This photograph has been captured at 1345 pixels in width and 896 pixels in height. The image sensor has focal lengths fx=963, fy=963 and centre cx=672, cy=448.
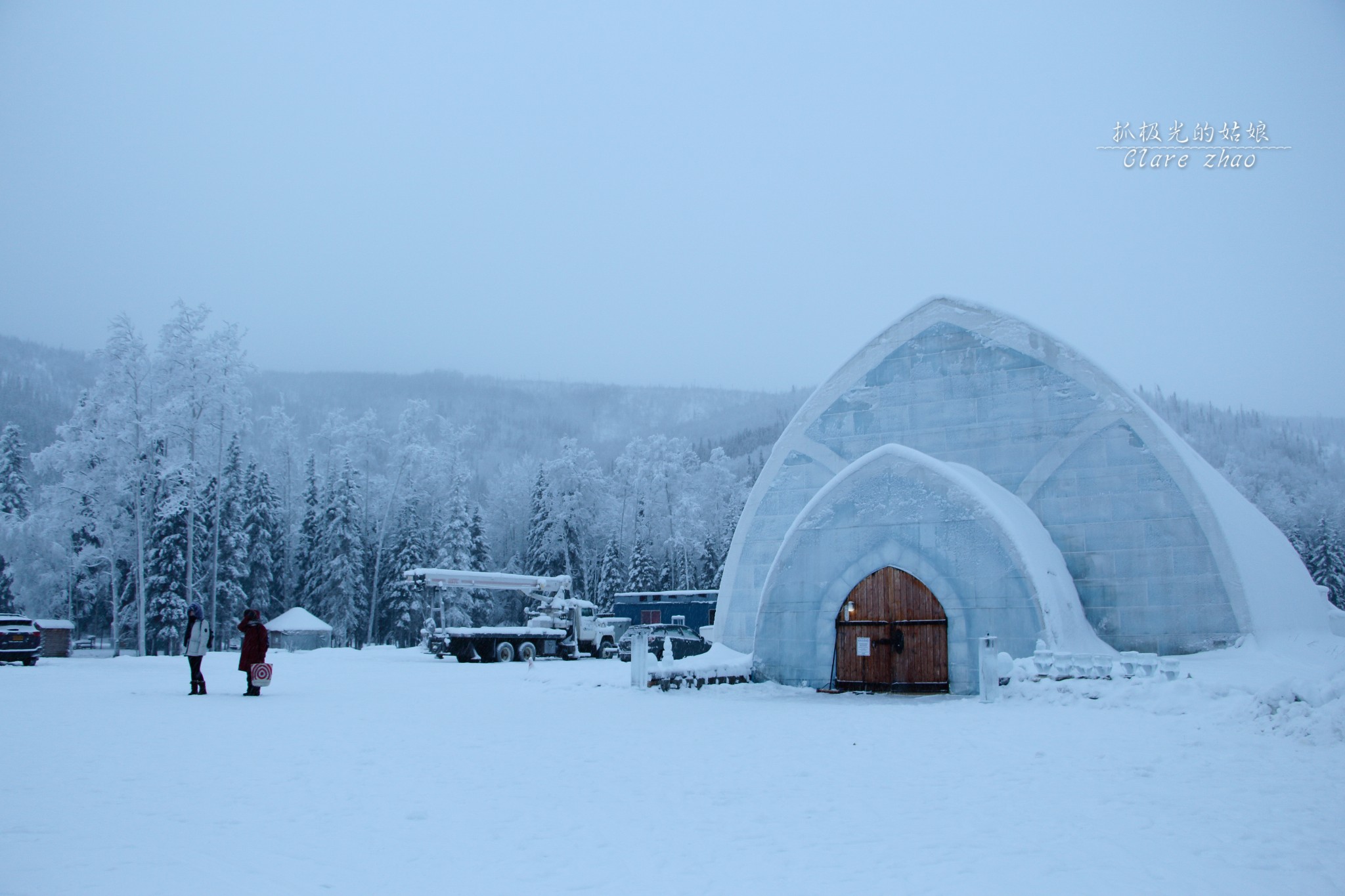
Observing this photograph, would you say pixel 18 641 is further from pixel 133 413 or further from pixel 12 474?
pixel 12 474

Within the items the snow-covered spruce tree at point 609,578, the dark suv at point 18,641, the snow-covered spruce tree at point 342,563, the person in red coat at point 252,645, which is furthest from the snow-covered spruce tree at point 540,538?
the person in red coat at point 252,645

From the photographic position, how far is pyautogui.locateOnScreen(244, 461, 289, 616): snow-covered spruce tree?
53.3 metres

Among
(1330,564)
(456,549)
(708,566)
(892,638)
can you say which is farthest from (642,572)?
(1330,564)

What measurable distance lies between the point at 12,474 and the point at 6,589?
1364cm

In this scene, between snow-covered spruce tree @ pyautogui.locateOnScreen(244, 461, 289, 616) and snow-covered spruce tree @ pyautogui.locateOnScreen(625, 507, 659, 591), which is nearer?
snow-covered spruce tree @ pyautogui.locateOnScreen(244, 461, 289, 616)

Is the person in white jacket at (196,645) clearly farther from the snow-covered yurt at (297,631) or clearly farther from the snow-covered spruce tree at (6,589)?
the snow-covered spruce tree at (6,589)

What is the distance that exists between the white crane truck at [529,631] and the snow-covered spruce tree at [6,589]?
2894 centimetres

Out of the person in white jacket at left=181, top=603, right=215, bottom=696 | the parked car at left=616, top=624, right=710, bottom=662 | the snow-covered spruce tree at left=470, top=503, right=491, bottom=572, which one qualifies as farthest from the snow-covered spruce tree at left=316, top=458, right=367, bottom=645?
the person in white jacket at left=181, top=603, right=215, bottom=696

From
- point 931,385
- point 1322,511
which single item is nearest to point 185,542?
A: point 931,385

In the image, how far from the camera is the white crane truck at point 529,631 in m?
34.3

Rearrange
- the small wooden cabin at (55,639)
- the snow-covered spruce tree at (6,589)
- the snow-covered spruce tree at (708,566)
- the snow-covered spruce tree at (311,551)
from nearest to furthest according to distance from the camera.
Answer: the small wooden cabin at (55,639), the snow-covered spruce tree at (6,589), the snow-covered spruce tree at (311,551), the snow-covered spruce tree at (708,566)

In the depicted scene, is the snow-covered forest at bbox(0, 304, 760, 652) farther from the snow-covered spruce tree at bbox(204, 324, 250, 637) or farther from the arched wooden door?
the arched wooden door

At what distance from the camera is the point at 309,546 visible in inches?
2215

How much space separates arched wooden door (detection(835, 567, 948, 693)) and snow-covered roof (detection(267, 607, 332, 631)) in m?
32.3
